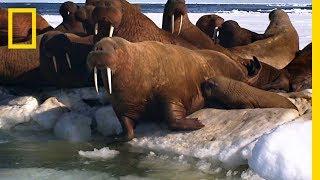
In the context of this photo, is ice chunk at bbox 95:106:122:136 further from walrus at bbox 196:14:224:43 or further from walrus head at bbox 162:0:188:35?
walrus at bbox 196:14:224:43

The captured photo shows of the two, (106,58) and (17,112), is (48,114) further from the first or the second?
(106,58)

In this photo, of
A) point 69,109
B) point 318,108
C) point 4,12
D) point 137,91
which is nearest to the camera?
point 318,108

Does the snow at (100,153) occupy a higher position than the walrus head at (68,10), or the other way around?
the walrus head at (68,10)

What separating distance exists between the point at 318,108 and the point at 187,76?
3.36 m

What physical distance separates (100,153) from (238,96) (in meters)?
1.61

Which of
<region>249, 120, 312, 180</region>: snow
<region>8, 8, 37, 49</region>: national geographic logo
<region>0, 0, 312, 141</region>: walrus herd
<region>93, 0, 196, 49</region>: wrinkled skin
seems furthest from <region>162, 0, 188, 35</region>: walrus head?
<region>249, 120, 312, 180</region>: snow

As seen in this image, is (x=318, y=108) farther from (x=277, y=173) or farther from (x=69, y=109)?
(x=69, y=109)

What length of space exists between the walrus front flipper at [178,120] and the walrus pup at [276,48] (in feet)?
9.54

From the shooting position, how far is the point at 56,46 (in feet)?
23.6

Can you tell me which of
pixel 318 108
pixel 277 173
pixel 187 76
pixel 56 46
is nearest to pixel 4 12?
pixel 56 46

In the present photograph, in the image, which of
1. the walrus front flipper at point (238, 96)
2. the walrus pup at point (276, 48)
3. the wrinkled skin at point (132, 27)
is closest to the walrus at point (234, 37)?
the walrus pup at point (276, 48)

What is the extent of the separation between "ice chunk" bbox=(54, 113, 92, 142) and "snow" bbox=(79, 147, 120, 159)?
700 millimetres

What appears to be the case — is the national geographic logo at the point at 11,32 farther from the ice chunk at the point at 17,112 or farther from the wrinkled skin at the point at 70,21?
the ice chunk at the point at 17,112

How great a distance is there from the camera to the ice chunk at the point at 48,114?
683cm
